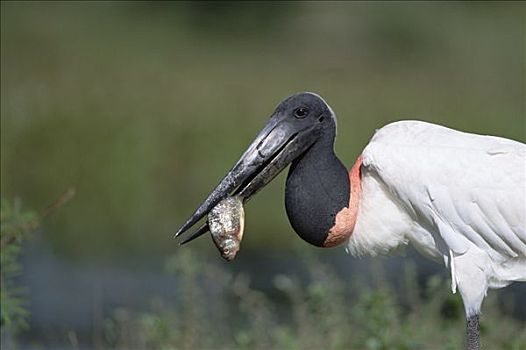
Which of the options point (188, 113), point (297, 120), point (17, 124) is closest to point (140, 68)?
point (188, 113)

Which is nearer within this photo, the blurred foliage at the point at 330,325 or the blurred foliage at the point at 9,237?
the blurred foliage at the point at 9,237

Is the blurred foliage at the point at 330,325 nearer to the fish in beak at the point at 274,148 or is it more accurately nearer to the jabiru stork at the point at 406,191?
the jabiru stork at the point at 406,191

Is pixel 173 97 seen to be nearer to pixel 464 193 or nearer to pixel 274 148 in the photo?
pixel 274 148

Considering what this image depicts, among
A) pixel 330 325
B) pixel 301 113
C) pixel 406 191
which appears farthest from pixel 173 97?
pixel 406 191

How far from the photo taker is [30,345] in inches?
355

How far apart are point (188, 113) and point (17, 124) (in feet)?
5.70

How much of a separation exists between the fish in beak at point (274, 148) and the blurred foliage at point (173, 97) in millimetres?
5599

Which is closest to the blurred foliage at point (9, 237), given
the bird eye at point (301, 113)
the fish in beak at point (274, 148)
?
the fish in beak at point (274, 148)

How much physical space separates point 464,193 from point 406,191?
0.78 feet

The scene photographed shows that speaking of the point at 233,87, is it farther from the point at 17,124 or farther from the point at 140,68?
the point at 17,124

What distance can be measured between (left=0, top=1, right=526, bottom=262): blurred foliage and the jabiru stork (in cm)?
557

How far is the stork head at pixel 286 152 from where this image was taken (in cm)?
610

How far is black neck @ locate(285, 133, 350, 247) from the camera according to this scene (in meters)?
6.19

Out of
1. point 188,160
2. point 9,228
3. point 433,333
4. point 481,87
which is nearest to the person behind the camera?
point 9,228
